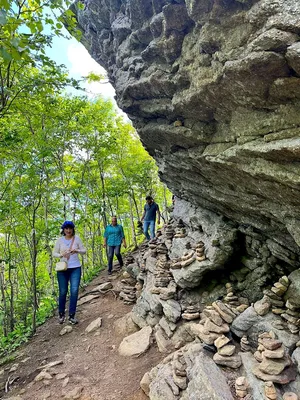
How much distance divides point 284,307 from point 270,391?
1.80 metres

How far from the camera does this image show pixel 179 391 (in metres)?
4.66

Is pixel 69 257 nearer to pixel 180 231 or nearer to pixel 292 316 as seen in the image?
pixel 180 231

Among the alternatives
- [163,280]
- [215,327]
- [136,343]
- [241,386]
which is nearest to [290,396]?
[241,386]

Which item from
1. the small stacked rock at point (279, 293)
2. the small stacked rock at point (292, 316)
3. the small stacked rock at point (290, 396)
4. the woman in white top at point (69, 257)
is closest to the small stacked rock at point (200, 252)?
the small stacked rock at point (279, 293)

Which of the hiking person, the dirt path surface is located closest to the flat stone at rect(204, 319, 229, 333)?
the dirt path surface

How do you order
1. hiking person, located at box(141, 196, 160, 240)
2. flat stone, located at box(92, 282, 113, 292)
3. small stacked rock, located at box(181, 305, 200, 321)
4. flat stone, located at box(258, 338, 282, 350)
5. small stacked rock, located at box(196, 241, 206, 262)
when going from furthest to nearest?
1. hiking person, located at box(141, 196, 160, 240)
2. flat stone, located at box(92, 282, 113, 292)
3. small stacked rock, located at box(196, 241, 206, 262)
4. small stacked rock, located at box(181, 305, 200, 321)
5. flat stone, located at box(258, 338, 282, 350)

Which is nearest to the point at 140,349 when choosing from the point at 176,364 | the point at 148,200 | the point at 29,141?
the point at 176,364

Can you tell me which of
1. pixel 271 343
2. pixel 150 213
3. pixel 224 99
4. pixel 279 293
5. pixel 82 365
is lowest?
pixel 82 365

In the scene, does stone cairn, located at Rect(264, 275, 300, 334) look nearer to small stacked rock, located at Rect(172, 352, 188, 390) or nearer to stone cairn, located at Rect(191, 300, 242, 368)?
stone cairn, located at Rect(191, 300, 242, 368)

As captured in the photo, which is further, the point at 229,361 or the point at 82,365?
the point at 82,365

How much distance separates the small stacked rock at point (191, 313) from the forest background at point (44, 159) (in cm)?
462

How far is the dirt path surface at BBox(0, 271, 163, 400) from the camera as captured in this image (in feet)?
18.2

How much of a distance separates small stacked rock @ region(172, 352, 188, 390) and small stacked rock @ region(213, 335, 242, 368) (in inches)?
25.0

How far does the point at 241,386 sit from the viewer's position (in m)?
4.22
